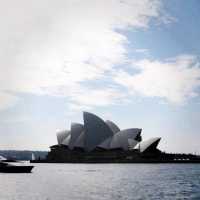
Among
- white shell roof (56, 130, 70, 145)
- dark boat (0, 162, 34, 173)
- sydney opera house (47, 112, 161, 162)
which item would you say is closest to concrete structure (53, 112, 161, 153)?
sydney opera house (47, 112, 161, 162)

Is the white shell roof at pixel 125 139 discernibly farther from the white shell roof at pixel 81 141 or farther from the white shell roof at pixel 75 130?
the white shell roof at pixel 75 130

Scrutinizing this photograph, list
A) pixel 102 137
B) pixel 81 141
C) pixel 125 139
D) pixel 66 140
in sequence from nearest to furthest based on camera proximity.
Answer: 1. pixel 102 137
2. pixel 125 139
3. pixel 81 141
4. pixel 66 140

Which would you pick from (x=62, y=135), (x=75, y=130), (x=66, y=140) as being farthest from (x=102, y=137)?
(x=62, y=135)

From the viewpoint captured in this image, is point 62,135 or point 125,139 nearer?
point 125,139

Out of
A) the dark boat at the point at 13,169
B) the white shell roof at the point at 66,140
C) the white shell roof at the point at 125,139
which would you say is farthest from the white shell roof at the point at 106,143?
the dark boat at the point at 13,169

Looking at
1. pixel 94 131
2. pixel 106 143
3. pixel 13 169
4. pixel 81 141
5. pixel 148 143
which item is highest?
pixel 94 131

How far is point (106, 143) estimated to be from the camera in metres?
117

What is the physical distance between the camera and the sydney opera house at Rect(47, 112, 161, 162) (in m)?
113

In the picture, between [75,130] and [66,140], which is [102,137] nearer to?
[75,130]

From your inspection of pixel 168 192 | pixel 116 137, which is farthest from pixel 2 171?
pixel 116 137

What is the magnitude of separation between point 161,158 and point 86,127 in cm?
2502

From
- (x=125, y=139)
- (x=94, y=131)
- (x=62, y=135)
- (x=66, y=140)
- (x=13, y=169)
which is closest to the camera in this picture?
(x=13, y=169)

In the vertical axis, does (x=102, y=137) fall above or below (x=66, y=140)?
above

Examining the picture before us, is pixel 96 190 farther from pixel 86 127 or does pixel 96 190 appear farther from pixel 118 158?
pixel 118 158
